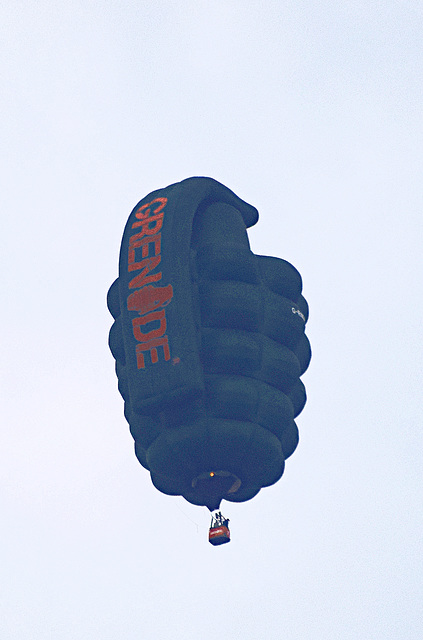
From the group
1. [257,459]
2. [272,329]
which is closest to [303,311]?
[272,329]

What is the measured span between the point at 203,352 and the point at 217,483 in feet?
12.1

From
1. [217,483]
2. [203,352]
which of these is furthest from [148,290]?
[217,483]

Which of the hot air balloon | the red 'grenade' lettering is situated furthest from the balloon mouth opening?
the red 'grenade' lettering

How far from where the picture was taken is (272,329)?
2028 inches

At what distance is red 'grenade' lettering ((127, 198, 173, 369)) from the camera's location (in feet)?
163

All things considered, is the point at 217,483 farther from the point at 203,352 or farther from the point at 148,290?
the point at 148,290

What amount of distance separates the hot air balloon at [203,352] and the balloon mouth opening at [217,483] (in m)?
0.04

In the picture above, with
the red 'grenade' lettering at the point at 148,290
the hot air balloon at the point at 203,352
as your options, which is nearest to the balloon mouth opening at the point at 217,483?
the hot air balloon at the point at 203,352

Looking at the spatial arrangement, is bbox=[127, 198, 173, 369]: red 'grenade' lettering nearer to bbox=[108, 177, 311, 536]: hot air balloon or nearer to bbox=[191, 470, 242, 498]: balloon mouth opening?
bbox=[108, 177, 311, 536]: hot air balloon

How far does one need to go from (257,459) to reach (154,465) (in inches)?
111

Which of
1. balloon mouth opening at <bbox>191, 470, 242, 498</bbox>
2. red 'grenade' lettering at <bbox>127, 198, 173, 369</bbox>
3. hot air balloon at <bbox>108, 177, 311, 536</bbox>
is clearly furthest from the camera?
balloon mouth opening at <bbox>191, 470, 242, 498</bbox>

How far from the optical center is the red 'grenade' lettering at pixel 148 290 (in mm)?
49656

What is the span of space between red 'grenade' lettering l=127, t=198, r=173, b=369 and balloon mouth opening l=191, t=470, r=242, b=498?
3664mm

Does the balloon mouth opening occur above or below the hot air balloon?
below
